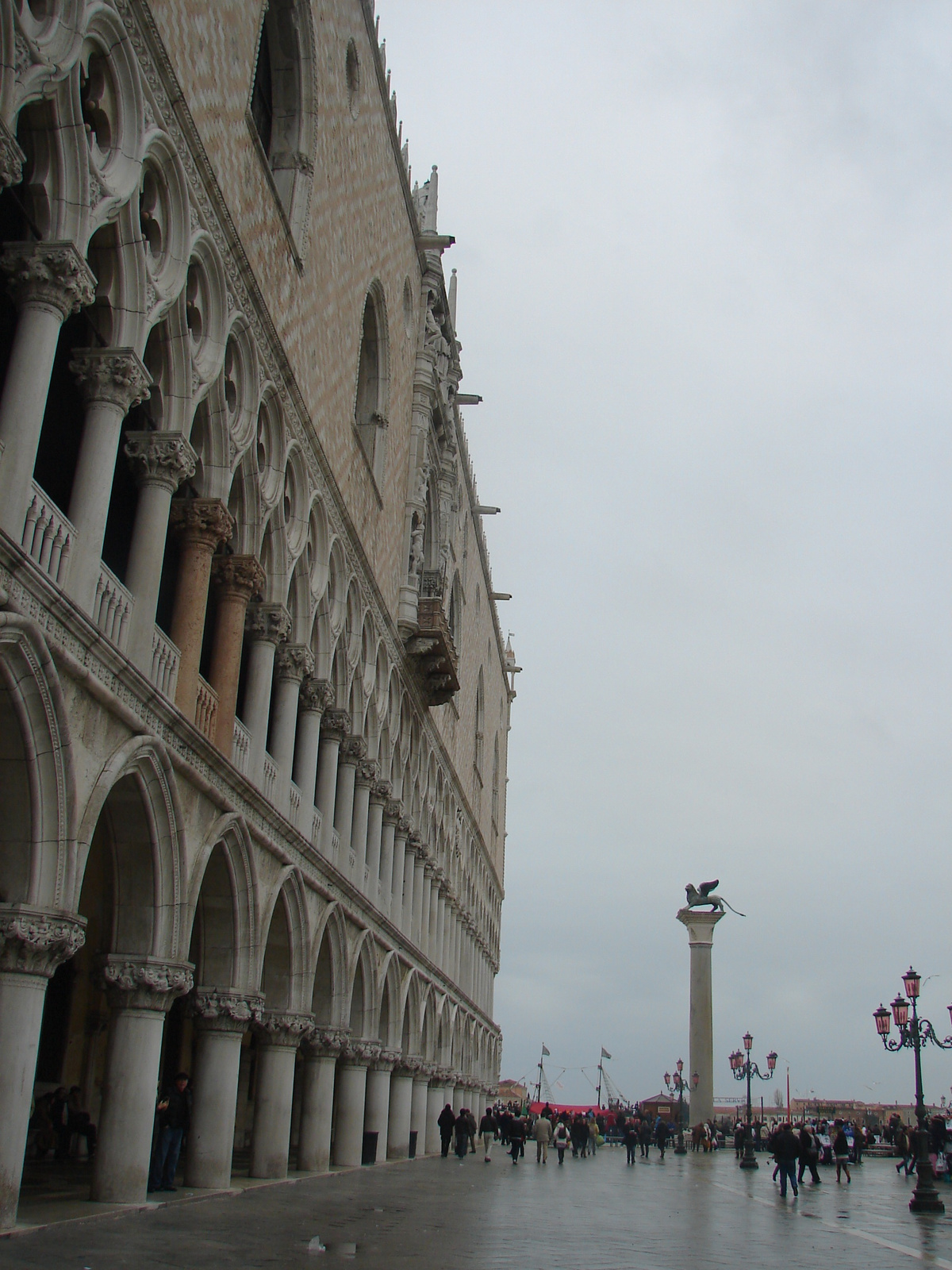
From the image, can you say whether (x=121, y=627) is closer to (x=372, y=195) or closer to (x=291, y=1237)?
(x=291, y=1237)

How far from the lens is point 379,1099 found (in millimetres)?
21719

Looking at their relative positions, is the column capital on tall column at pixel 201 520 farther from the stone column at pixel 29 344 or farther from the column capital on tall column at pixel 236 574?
the stone column at pixel 29 344

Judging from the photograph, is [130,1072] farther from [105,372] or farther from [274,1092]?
[105,372]

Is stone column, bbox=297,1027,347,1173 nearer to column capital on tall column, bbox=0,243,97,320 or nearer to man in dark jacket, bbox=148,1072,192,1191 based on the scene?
man in dark jacket, bbox=148,1072,192,1191

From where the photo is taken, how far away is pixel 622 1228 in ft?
38.7

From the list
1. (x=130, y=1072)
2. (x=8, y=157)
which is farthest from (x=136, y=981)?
(x=8, y=157)

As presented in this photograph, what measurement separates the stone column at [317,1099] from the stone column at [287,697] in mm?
4029

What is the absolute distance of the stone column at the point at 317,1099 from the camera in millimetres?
17125

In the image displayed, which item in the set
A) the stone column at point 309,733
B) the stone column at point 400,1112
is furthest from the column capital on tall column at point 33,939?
the stone column at point 400,1112

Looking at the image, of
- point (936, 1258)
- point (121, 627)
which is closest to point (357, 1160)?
point (936, 1258)

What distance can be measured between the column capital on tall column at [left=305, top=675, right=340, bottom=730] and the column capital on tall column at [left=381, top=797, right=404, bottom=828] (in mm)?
5373

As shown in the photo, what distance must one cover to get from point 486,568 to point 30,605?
34122 millimetres

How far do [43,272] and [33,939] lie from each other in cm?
453

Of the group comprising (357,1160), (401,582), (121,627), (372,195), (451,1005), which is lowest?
(357,1160)
